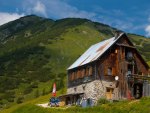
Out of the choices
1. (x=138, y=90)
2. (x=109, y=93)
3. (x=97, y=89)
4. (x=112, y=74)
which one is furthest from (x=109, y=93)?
(x=138, y=90)

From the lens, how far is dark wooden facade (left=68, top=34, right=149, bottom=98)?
78.2 meters

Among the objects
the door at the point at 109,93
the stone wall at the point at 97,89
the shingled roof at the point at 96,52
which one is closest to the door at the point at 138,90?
the stone wall at the point at 97,89

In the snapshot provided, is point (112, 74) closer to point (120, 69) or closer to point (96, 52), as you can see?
point (120, 69)

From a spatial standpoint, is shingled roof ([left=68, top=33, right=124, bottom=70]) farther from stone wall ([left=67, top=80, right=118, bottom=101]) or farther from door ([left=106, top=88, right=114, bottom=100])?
door ([left=106, top=88, right=114, bottom=100])

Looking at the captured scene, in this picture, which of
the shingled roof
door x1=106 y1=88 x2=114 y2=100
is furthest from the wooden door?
the shingled roof

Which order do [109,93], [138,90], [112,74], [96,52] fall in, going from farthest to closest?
[96,52] < [138,90] < [112,74] < [109,93]

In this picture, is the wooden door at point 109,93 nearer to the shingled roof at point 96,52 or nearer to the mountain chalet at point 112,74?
the mountain chalet at point 112,74

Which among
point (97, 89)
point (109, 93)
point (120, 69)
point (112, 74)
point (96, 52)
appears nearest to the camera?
point (97, 89)

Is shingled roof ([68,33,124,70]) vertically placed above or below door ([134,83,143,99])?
above

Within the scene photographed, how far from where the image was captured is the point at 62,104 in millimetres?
84438

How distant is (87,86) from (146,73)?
14769 mm

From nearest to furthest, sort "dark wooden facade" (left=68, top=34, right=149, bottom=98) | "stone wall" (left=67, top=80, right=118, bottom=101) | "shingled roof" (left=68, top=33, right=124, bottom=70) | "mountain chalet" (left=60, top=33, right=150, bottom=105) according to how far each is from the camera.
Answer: "stone wall" (left=67, top=80, right=118, bottom=101)
"mountain chalet" (left=60, top=33, right=150, bottom=105)
"dark wooden facade" (left=68, top=34, right=149, bottom=98)
"shingled roof" (left=68, top=33, right=124, bottom=70)

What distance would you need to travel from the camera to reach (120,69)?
8031 centimetres

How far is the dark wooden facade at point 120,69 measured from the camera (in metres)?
78.2
